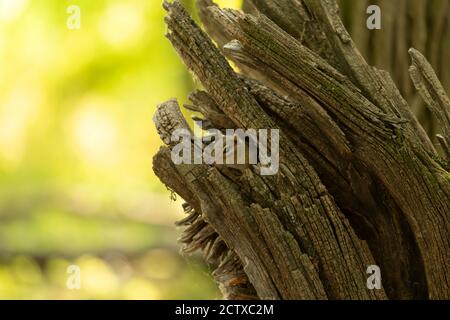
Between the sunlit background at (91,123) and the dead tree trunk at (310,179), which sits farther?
the sunlit background at (91,123)

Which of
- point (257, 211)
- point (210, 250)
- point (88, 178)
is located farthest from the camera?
point (88, 178)

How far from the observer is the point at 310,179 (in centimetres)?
114

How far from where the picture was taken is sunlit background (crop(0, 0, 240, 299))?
4.80 m

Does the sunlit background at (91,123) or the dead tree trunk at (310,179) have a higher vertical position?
the sunlit background at (91,123)

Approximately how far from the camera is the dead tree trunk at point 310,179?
1.11 meters

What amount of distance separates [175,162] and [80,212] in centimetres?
451

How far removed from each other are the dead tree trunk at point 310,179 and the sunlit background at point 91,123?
11.7ft

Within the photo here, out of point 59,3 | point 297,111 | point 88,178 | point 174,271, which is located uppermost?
point 59,3

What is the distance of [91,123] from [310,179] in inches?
164

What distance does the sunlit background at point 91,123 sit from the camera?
4.80 metres

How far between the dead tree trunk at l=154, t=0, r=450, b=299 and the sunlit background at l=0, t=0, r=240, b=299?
3.56 m

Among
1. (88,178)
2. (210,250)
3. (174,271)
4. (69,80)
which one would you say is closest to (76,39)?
(69,80)

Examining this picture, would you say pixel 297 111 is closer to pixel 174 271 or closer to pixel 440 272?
pixel 440 272
